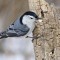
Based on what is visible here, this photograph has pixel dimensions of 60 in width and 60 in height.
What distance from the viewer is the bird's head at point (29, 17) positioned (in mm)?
2428

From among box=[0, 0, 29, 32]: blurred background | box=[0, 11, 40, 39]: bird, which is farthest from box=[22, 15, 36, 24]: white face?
box=[0, 0, 29, 32]: blurred background

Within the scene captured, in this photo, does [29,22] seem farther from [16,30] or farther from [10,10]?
[10,10]

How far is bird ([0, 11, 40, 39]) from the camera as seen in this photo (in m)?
2.48

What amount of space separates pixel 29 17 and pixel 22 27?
0.27 ft

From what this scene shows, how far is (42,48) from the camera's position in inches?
94.0

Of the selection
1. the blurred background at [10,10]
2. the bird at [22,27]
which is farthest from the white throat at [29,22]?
the blurred background at [10,10]

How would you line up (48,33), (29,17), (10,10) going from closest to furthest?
1. (48,33)
2. (29,17)
3. (10,10)

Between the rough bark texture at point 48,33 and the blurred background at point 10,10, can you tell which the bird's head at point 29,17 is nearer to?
the rough bark texture at point 48,33

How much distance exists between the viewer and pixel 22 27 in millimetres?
2562

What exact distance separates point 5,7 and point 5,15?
8 cm

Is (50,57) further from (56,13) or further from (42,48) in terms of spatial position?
(56,13)

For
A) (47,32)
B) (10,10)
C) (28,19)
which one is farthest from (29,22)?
(10,10)

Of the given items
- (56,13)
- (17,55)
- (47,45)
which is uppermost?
(56,13)

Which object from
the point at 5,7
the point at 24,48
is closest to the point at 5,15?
the point at 5,7
